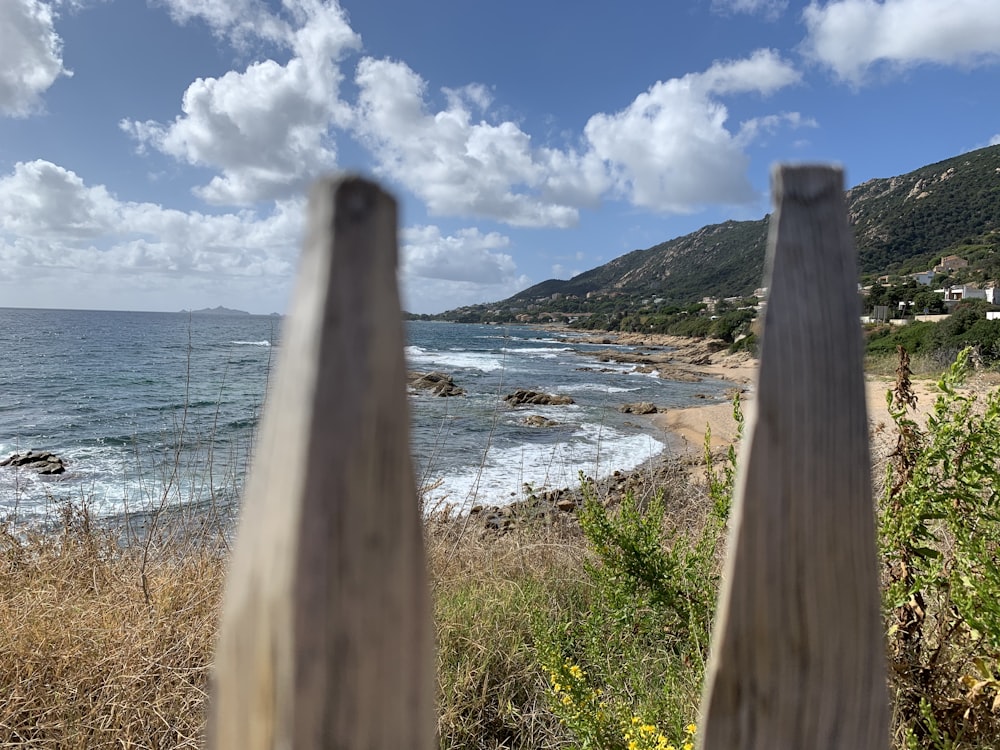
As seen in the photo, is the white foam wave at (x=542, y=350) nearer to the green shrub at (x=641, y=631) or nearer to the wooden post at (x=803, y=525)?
the green shrub at (x=641, y=631)

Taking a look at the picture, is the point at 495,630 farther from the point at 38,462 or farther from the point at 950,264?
the point at 950,264

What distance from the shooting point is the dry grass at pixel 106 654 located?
233 cm

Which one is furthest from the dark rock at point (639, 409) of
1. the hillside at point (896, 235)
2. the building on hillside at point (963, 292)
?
the hillside at point (896, 235)

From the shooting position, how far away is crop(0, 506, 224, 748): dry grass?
2332 millimetres

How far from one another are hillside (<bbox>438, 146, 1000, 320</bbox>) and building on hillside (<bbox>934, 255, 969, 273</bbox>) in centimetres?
71

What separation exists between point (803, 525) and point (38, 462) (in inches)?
605

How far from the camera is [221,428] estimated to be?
13.2 m

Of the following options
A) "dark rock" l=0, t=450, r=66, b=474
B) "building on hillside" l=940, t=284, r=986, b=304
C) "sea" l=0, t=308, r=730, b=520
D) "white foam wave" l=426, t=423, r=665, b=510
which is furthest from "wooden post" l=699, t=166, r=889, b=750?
"building on hillside" l=940, t=284, r=986, b=304

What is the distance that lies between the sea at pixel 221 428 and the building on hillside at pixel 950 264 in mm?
37156

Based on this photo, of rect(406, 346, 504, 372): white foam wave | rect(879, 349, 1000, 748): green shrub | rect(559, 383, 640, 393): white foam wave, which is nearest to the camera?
rect(879, 349, 1000, 748): green shrub

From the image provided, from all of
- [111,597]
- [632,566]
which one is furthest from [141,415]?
[632,566]

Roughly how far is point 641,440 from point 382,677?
15.8m

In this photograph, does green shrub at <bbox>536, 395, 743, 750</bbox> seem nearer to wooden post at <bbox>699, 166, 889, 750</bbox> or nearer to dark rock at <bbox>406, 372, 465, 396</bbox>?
wooden post at <bbox>699, 166, 889, 750</bbox>

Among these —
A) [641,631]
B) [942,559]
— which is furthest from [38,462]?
[942,559]
